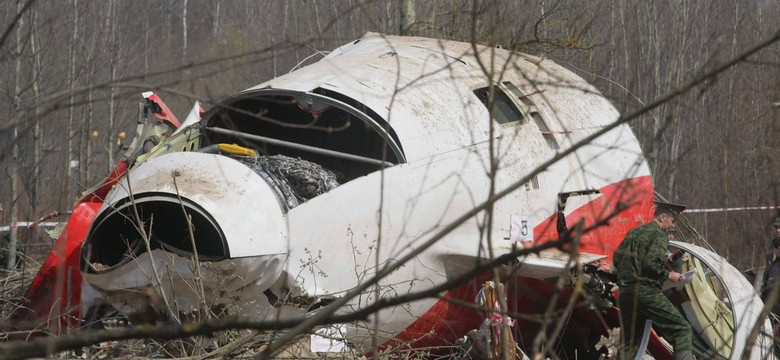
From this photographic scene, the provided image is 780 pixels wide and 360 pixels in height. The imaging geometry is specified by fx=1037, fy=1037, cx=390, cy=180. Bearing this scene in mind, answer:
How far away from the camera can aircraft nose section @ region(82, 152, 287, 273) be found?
593 centimetres

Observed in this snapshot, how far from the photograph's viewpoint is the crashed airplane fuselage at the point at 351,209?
19.9 feet

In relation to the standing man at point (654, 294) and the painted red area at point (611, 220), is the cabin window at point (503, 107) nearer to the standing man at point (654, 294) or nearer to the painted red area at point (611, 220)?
the painted red area at point (611, 220)

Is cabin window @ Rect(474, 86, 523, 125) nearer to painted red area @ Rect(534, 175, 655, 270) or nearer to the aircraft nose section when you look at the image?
painted red area @ Rect(534, 175, 655, 270)

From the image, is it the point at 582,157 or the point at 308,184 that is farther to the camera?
the point at 582,157

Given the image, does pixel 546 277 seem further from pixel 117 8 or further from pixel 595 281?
pixel 117 8

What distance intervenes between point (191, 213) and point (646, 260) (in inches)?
135

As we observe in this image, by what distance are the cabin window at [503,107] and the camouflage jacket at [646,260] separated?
4.09 feet

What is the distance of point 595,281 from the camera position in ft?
24.7

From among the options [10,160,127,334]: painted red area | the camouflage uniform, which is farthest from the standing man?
[10,160,127,334]: painted red area

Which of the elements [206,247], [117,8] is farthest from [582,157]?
[117,8]

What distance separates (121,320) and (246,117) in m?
1.83

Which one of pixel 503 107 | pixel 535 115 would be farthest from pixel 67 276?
pixel 535 115

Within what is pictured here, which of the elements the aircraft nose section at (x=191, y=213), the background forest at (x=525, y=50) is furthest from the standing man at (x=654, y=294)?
the aircraft nose section at (x=191, y=213)

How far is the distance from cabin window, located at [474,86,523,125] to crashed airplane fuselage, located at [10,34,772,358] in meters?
0.01
